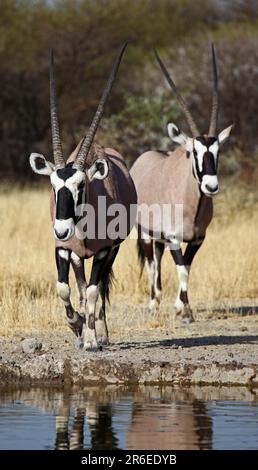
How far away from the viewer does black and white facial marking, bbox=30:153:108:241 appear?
7.37 metres

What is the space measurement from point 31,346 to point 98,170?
1152 millimetres

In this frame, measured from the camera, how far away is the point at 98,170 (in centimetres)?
783

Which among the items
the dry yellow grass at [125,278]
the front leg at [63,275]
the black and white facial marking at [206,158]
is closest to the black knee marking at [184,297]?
the dry yellow grass at [125,278]

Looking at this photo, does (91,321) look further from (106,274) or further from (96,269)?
(106,274)

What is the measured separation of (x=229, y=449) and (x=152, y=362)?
6.63ft

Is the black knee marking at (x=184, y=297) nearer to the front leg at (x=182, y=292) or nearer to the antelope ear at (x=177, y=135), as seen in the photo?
the front leg at (x=182, y=292)

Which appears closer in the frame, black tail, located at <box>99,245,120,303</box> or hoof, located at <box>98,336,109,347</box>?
hoof, located at <box>98,336,109,347</box>

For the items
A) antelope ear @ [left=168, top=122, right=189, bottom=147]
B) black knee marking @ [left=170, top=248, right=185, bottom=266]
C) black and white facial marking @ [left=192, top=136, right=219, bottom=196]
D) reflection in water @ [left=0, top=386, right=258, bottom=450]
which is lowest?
reflection in water @ [left=0, top=386, right=258, bottom=450]

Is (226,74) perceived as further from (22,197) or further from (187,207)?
(187,207)

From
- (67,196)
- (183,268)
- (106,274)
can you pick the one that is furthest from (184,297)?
(67,196)

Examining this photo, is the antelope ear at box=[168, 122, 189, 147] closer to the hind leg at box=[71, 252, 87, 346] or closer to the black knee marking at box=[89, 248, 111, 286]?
the hind leg at box=[71, 252, 87, 346]

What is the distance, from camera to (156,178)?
10.8 meters

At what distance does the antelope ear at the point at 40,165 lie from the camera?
780 centimetres

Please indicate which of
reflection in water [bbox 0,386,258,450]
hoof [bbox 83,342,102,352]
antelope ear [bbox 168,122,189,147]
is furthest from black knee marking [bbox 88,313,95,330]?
antelope ear [bbox 168,122,189,147]
